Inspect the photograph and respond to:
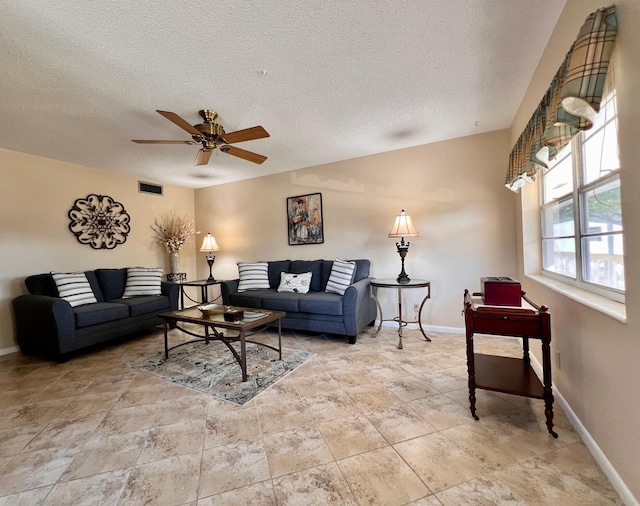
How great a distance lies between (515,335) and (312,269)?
2675 millimetres

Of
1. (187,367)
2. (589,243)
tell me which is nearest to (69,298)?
(187,367)

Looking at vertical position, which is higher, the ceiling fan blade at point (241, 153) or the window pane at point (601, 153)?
the ceiling fan blade at point (241, 153)

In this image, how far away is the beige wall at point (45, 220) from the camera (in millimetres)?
3133

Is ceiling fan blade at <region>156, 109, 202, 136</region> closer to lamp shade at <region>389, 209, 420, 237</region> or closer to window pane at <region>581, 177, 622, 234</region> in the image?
lamp shade at <region>389, 209, 420, 237</region>

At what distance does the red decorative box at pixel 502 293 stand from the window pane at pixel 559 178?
0.80 meters

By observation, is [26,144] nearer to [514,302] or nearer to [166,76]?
[166,76]

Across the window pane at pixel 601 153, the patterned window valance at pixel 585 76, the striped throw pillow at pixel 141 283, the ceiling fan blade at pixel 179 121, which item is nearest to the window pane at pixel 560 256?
the window pane at pixel 601 153

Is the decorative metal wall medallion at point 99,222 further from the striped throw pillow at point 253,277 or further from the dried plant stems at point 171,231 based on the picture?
the striped throw pillow at point 253,277

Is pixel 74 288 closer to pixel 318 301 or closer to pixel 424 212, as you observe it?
pixel 318 301

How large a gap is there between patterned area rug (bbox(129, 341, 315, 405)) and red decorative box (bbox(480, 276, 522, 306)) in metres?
1.74

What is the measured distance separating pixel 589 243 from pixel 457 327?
201 centimetres

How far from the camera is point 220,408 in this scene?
1.87 metres

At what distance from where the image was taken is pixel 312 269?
3.92 meters

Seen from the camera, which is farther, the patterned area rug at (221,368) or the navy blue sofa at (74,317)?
the navy blue sofa at (74,317)
